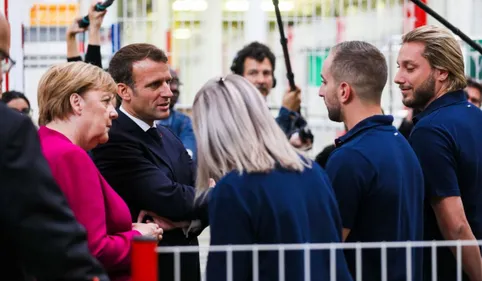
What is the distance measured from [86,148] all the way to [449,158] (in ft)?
4.81

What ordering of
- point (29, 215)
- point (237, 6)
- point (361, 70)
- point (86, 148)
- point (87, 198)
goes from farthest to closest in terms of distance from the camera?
point (237, 6) → point (361, 70) → point (86, 148) → point (87, 198) → point (29, 215)

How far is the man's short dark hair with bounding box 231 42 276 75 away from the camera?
23.4ft

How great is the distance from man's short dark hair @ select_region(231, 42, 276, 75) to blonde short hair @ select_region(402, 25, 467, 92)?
2636 mm

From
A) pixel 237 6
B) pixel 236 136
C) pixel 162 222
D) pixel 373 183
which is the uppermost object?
pixel 237 6

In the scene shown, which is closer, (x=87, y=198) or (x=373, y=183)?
(x=87, y=198)

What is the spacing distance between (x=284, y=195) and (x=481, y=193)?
1379 millimetres

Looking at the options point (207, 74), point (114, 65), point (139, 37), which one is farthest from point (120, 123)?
point (207, 74)

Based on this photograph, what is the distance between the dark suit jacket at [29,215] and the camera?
240cm

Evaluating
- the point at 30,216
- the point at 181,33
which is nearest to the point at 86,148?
the point at 30,216

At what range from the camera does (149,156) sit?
4.62m

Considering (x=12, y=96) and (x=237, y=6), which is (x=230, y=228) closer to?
(x=12, y=96)

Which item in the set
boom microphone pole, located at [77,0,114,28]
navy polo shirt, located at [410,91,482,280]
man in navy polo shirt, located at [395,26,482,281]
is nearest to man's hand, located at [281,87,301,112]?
boom microphone pole, located at [77,0,114,28]

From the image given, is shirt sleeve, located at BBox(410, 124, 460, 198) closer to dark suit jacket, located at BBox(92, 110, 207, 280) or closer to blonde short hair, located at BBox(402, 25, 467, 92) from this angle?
blonde short hair, located at BBox(402, 25, 467, 92)

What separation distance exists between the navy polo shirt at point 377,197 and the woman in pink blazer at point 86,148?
2.60ft
